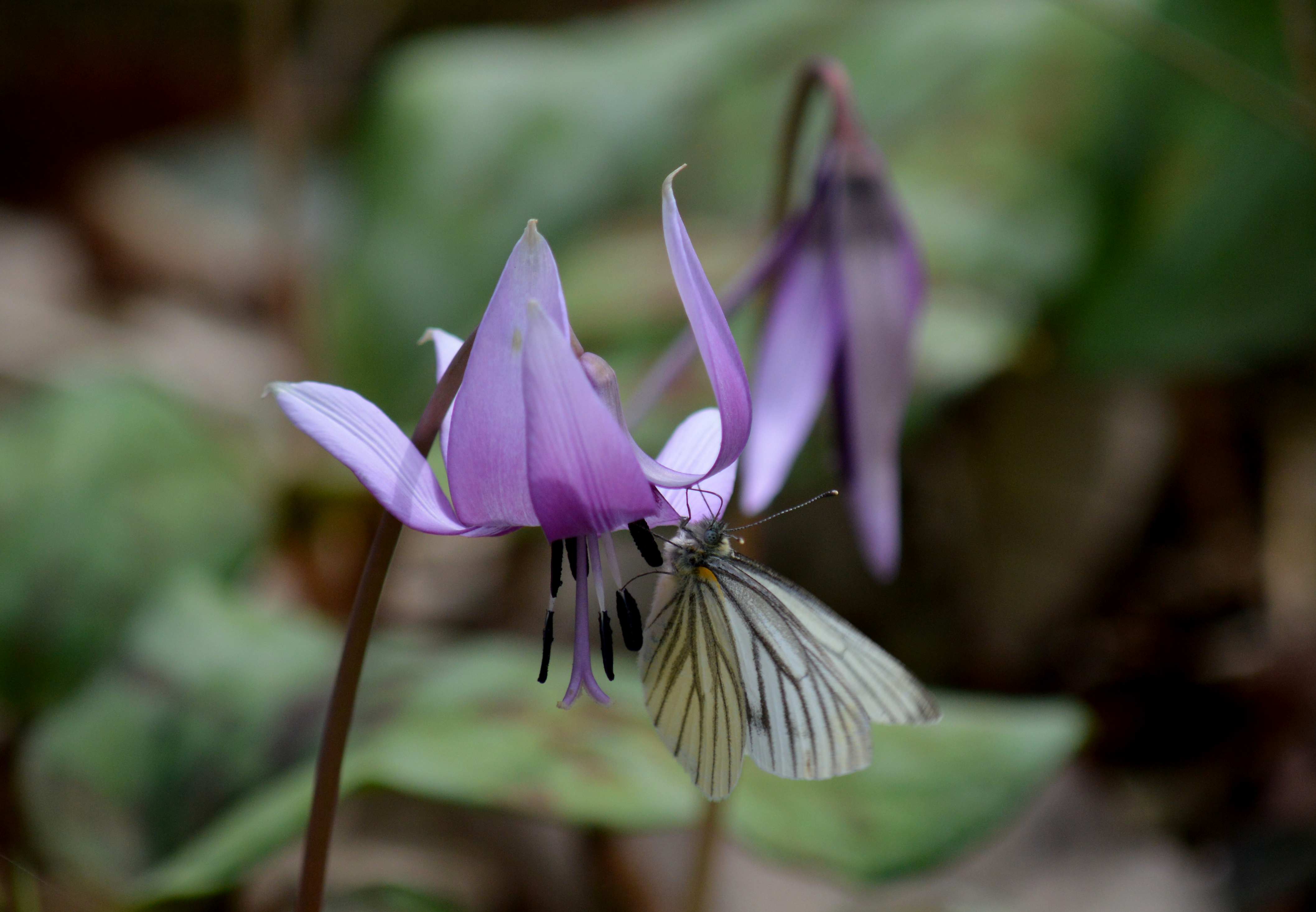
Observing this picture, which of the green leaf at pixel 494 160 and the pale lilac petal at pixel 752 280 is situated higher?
the green leaf at pixel 494 160

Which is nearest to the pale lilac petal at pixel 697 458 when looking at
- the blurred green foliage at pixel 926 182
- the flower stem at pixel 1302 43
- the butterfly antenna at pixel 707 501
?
the butterfly antenna at pixel 707 501

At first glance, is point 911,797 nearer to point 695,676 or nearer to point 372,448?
point 695,676

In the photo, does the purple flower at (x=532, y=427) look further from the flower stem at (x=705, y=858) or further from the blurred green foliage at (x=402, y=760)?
the flower stem at (x=705, y=858)

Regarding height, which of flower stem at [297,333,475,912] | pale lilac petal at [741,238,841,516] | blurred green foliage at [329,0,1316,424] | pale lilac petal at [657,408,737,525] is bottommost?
flower stem at [297,333,475,912]

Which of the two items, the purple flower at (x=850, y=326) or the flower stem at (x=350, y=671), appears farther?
the purple flower at (x=850, y=326)

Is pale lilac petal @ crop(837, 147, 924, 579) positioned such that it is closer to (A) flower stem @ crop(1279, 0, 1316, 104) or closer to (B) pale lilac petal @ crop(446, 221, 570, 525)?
(B) pale lilac petal @ crop(446, 221, 570, 525)

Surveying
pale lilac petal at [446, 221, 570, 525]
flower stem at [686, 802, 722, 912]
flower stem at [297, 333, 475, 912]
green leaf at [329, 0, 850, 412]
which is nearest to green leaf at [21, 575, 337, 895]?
flower stem at [686, 802, 722, 912]

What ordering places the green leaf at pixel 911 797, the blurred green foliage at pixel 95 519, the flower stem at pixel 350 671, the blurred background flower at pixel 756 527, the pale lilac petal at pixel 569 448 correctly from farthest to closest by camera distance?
the blurred green foliage at pixel 95 519 < the blurred background flower at pixel 756 527 < the green leaf at pixel 911 797 < the flower stem at pixel 350 671 < the pale lilac petal at pixel 569 448

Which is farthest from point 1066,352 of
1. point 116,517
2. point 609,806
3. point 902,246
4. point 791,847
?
point 116,517
